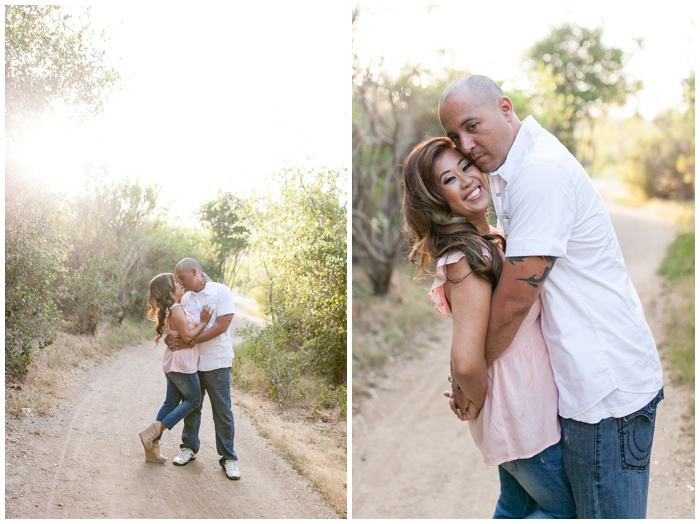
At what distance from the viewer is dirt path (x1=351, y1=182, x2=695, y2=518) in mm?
3678

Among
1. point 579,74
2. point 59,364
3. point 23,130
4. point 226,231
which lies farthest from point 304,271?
point 579,74

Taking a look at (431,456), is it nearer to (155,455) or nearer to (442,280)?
(155,455)

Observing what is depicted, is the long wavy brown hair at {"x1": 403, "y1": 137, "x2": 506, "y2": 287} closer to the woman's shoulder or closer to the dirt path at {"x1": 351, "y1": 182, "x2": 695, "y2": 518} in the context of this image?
the woman's shoulder

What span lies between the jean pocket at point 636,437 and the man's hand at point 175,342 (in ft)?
5.64

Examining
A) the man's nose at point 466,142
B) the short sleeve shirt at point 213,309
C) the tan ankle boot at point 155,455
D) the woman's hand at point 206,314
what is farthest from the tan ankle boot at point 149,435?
the man's nose at point 466,142

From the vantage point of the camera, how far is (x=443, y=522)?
325 centimetres

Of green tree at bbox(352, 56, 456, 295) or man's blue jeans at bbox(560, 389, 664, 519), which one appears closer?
man's blue jeans at bbox(560, 389, 664, 519)

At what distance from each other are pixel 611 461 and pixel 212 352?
5.30ft

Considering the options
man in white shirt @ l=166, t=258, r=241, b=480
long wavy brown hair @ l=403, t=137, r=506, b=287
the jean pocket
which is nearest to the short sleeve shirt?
man in white shirt @ l=166, t=258, r=241, b=480

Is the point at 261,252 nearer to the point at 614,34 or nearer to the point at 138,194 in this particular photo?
the point at 138,194

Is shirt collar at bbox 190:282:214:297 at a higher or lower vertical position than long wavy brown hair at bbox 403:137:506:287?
lower

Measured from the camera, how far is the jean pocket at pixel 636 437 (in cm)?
180

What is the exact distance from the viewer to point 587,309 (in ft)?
5.88

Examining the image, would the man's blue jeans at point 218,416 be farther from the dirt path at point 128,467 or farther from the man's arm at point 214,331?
the man's arm at point 214,331
